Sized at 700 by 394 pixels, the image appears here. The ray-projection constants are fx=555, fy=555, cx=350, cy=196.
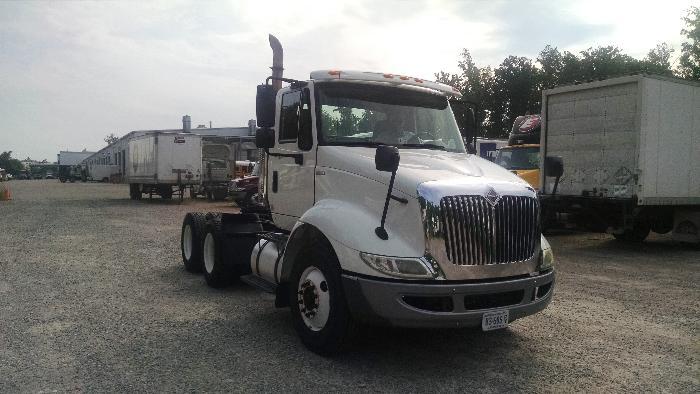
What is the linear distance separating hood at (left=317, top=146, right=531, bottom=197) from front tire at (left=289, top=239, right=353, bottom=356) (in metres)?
0.81

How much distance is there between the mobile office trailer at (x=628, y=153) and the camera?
11.2 m

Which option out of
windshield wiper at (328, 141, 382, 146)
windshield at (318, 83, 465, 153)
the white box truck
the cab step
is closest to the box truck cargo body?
the white box truck

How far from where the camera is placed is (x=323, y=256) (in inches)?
191

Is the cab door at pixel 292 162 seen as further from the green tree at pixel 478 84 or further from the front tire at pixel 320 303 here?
the green tree at pixel 478 84

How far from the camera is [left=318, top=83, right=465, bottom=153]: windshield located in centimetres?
563

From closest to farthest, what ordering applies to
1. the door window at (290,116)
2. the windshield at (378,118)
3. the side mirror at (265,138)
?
the windshield at (378,118), the door window at (290,116), the side mirror at (265,138)

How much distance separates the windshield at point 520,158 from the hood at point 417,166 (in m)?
9.82

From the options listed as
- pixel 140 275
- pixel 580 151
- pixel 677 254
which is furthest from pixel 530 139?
pixel 140 275

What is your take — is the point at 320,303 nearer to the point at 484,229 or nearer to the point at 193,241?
the point at 484,229

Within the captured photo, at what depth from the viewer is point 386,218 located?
4668 millimetres

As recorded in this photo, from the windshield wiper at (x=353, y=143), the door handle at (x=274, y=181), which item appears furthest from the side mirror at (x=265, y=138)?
the windshield wiper at (x=353, y=143)

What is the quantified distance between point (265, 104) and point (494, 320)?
3130 millimetres

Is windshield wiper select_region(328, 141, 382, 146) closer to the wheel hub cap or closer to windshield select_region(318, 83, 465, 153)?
windshield select_region(318, 83, 465, 153)

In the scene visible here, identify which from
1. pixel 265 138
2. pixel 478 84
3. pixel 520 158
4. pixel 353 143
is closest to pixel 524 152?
pixel 520 158
